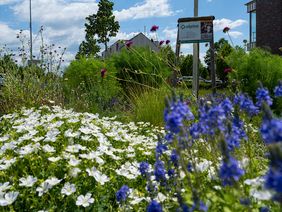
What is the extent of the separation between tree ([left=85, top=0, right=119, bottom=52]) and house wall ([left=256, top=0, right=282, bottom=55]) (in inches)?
476

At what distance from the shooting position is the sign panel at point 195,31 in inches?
395

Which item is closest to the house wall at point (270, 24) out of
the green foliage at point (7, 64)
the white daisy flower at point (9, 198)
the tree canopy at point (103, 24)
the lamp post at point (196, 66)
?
the tree canopy at point (103, 24)

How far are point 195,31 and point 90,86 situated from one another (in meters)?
3.20

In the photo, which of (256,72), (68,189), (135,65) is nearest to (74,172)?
(68,189)

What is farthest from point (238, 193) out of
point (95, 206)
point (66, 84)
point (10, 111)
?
point (66, 84)

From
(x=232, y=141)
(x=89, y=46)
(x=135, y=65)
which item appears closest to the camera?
(x=232, y=141)

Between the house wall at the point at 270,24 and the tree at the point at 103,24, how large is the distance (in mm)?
12093

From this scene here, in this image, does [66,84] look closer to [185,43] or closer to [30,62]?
[30,62]

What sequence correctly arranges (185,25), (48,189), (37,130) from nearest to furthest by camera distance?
(48,189) → (37,130) → (185,25)

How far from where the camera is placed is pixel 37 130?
446cm

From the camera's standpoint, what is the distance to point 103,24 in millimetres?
38188

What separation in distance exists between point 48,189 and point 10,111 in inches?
225

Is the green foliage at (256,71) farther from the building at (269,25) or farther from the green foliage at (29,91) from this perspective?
the building at (269,25)

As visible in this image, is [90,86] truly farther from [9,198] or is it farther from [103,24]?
[103,24]
